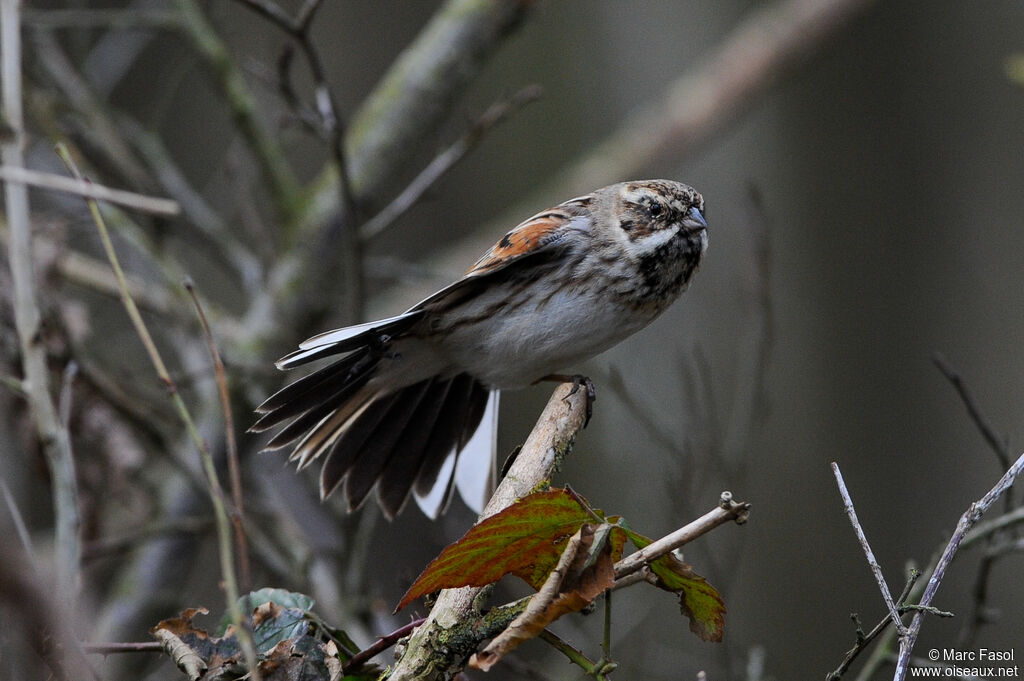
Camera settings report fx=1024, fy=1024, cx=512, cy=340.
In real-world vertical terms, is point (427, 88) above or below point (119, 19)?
below

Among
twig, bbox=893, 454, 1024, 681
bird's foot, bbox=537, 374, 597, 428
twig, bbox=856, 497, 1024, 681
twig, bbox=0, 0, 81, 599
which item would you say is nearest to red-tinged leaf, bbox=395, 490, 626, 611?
twig, bbox=893, 454, 1024, 681

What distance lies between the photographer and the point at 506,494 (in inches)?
70.5

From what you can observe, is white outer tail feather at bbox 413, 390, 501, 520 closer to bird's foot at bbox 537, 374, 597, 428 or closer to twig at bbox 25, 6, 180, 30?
bird's foot at bbox 537, 374, 597, 428

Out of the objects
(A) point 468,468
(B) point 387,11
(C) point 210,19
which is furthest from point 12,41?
(B) point 387,11

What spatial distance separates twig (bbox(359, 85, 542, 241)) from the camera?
3.52 metres

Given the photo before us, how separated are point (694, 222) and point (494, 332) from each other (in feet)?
2.30

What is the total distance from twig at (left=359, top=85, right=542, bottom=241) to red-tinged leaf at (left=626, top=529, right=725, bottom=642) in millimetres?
2168

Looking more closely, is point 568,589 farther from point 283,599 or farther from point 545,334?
point 545,334

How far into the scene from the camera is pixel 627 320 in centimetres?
304

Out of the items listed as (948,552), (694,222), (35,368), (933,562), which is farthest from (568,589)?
(694,222)

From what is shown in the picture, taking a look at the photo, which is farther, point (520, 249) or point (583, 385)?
point (520, 249)

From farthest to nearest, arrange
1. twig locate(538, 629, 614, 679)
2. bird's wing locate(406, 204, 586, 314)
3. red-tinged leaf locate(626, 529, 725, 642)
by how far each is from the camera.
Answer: bird's wing locate(406, 204, 586, 314)
red-tinged leaf locate(626, 529, 725, 642)
twig locate(538, 629, 614, 679)

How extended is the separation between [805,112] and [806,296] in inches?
48.2

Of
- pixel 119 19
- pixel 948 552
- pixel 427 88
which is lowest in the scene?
pixel 948 552
